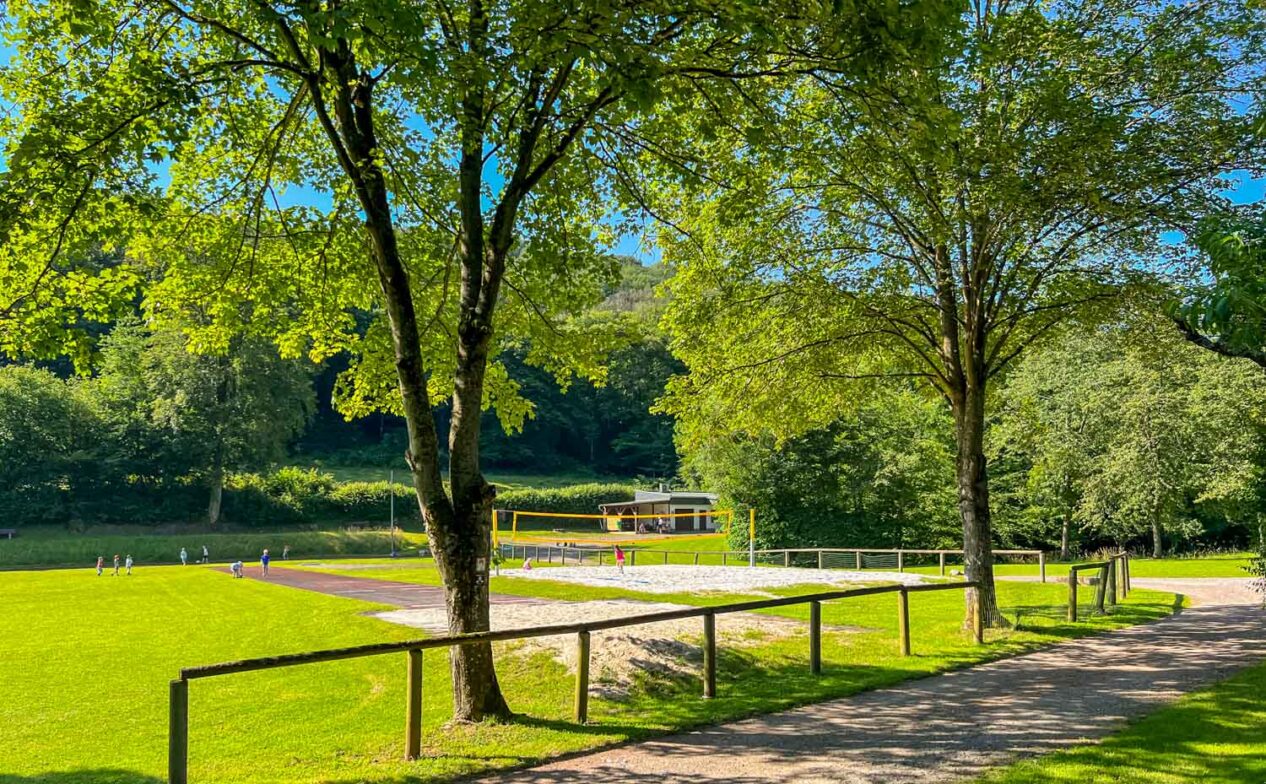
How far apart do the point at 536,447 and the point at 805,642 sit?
106183mm

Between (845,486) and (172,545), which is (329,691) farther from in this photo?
(172,545)

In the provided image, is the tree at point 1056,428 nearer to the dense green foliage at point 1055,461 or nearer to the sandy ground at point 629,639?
the dense green foliage at point 1055,461

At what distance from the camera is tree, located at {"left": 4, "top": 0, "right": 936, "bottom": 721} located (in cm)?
733

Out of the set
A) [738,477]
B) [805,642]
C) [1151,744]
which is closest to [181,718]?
[1151,744]

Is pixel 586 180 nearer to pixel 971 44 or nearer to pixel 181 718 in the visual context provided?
pixel 971 44

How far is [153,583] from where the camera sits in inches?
1193

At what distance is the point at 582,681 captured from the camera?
845cm

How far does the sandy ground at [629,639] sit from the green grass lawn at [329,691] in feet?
1.19

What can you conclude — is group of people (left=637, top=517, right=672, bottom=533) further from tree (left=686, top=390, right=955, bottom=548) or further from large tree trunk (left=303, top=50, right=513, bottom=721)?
large tree trunk (left=303, top=50, right=513, bottom=721)

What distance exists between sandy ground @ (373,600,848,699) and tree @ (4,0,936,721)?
251 cm

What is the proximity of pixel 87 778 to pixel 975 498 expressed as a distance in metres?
12.5

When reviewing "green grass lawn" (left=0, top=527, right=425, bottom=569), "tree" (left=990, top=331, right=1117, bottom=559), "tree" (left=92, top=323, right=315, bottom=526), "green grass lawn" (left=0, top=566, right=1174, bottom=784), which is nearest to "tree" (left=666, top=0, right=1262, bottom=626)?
"green grass lawn" (left=0, top=566, right=1174, bottom=784)

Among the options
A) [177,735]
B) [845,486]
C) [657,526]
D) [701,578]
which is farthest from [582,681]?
[657,526]

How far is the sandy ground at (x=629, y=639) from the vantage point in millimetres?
10656
